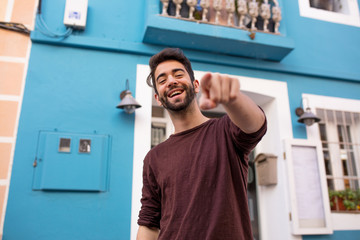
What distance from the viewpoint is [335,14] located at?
527 cm

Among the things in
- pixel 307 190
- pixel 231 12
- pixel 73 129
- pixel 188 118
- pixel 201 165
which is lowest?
pixel 201 165

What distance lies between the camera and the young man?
1.12 metres

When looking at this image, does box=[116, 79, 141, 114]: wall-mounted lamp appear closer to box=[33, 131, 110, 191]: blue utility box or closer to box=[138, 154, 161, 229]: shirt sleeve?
box=[33, 131, 110, 191]: blue utility box

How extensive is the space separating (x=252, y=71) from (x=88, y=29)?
2372 mm

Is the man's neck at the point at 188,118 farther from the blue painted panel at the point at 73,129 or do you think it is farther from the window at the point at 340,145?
the window at the point at 340,145

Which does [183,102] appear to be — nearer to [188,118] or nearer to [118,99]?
[188,118]

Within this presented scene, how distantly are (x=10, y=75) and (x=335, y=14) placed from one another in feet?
16.9

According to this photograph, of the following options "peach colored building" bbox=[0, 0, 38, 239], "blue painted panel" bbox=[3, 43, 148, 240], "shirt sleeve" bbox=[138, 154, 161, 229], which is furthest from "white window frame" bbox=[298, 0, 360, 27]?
"shirt sleeve" bbox=[138, 154, 161, 229]

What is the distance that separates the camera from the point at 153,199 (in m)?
1.59

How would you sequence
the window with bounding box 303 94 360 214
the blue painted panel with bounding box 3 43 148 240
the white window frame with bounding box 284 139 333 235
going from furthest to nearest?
the window with bounding box 303 94 360 214, the white window frame with bounding box 284 139 333 235, the blue painted panel with bounding box 3 43 148 240

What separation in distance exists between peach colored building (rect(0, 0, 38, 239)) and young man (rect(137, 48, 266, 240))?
7.64ft

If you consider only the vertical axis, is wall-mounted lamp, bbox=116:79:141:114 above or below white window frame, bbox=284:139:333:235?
above

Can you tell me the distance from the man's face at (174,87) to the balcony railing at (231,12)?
2665mm

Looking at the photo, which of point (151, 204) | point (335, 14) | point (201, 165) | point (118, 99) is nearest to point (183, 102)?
point (201, 165)
